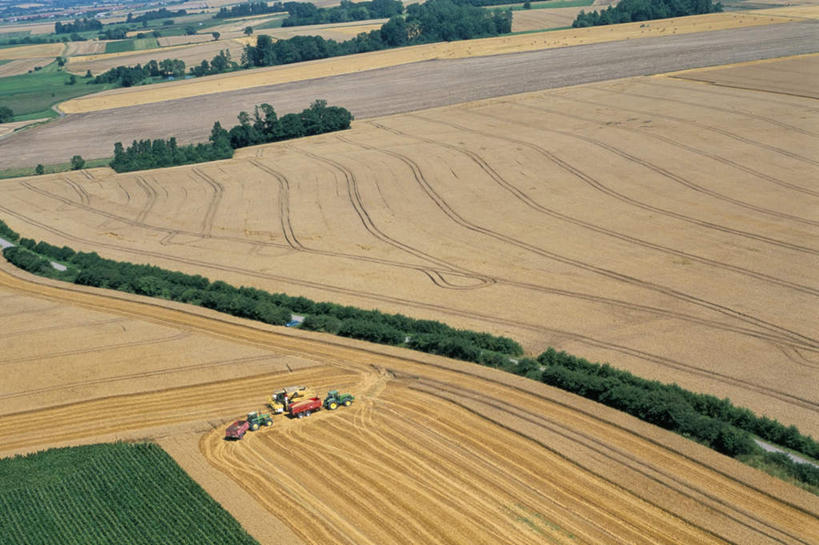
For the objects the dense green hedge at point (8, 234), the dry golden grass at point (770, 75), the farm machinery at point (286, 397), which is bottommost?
the farm machinery at point (286, 397)

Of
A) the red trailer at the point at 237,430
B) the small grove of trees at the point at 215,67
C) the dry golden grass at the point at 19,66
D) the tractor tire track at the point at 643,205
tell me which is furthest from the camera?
the dry golden grass at the point at 19,66

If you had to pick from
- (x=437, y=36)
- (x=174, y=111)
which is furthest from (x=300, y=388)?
(x=437, y=36)

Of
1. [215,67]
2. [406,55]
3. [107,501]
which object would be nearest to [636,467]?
[107,501]

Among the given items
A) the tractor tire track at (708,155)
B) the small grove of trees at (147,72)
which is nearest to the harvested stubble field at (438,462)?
the tractor tire track at (708,155)

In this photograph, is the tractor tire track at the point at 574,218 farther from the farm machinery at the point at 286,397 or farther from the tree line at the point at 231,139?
the farm machinery at the point at 286,397

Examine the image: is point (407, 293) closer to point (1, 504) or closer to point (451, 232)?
point (451, 232)

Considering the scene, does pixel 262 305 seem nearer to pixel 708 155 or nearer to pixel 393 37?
pixel 708 155

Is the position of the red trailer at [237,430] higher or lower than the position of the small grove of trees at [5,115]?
lower
